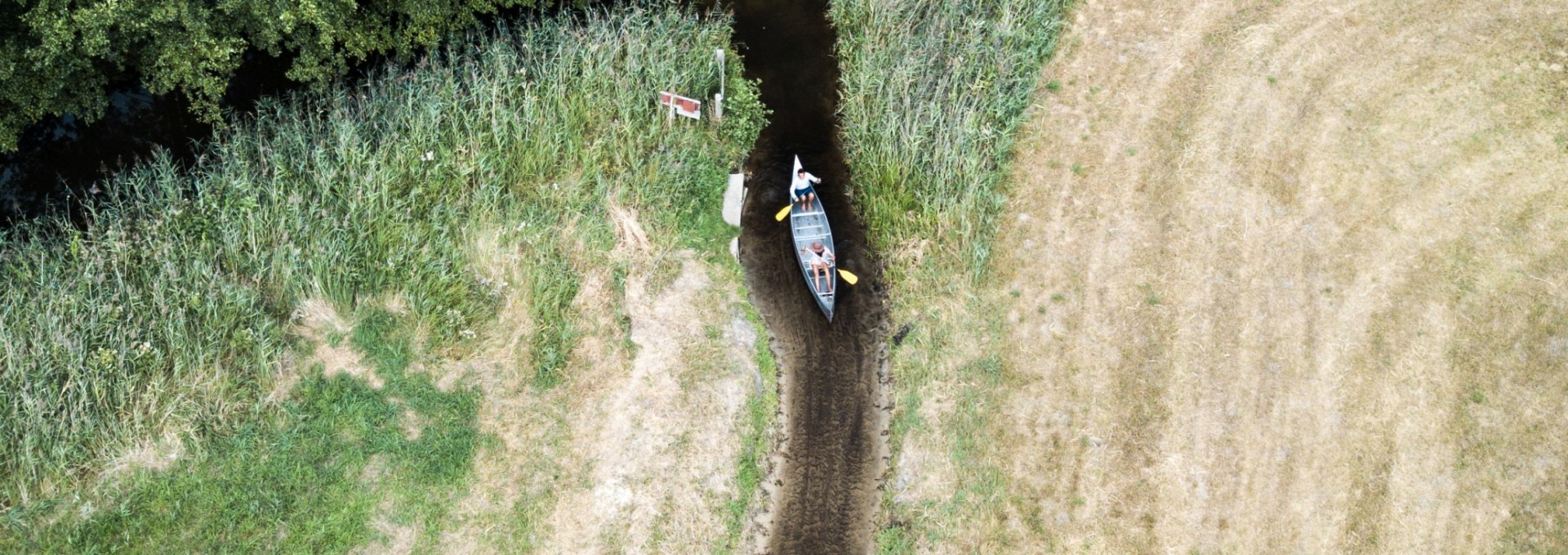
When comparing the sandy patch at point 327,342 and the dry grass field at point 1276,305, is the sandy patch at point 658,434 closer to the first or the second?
the dry grass field at point 1276,305

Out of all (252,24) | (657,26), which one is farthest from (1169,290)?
(252,24)

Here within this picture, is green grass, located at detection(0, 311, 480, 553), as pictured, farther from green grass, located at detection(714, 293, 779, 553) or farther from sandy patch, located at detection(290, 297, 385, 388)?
green grass, located at detection(714, 293, 779, 553)

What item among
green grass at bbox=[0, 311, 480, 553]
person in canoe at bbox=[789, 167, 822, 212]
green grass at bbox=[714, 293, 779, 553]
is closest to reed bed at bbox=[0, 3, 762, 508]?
green grass at bbox=[0, 311, 480, 553]

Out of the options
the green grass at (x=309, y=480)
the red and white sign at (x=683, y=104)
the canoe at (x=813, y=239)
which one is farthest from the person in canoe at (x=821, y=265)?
the green grass at (x=309, y=480)

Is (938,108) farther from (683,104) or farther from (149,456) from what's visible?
(149,456)

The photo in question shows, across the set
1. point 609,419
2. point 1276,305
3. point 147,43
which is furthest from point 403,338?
point 1276,305

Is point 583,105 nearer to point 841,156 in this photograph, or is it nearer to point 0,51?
point 841,156
